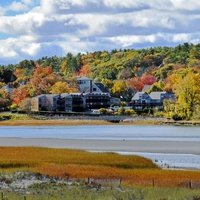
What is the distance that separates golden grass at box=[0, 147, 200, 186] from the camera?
43.3 m

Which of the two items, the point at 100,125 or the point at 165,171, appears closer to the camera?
the point at 165,171

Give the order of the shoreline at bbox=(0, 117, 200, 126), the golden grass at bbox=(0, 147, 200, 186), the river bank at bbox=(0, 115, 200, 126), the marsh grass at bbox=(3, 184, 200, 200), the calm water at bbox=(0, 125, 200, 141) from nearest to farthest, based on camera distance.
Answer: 1. the marsh grass at bbox=(3, 184, 200, 200)
2. the golden grass at bbox=(0, 147, 200, 186)
3. the calm water at bbox=(0, 125, 200, 141)
4. the shoreline at bbox=(0, 117, 200, 126)
5. the river bank at bbox=(0, 115, 200, 126)

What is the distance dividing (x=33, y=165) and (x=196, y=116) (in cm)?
11316

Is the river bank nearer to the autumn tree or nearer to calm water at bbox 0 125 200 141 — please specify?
the autumn tree

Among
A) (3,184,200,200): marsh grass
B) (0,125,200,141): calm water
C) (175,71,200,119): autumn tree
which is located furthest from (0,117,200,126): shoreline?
(3,184,200,200): marsh grass

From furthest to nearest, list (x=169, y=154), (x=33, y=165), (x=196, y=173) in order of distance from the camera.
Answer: (x=169, y=154) < (x=33, y=165) < (x=196, y=173)

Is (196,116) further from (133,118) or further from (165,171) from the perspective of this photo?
(165,171)

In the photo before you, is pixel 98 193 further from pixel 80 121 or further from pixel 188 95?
pixel 80 121

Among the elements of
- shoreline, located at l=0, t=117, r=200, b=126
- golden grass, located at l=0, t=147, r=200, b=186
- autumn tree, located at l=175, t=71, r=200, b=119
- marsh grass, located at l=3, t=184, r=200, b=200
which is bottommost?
shoreline, located at l=0, t=117, r=200, b=126

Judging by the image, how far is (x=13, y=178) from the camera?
41.2 meters

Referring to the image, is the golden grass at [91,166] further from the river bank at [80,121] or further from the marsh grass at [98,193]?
the river bank at [80,121]

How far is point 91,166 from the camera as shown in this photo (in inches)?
1986

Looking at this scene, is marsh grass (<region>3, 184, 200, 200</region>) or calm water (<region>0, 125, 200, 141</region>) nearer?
marsh grass (<region>3, 184, 200, 200</region>)

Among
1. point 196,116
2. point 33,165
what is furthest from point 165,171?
point 196,116
